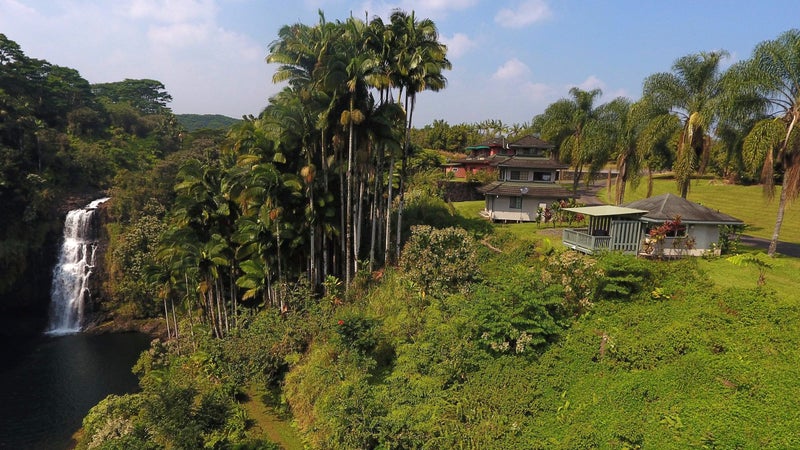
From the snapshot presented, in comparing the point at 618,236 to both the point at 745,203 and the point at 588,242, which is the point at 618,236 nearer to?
the point at 588,242

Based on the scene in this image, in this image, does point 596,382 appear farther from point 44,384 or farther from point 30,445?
point 44,384

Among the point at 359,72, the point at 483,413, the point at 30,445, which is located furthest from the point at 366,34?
the point at 30,445

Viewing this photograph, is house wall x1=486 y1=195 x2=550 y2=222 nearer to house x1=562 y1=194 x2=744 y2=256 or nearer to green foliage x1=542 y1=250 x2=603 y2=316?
house x1=562 y1=194 x2=744 y2=256

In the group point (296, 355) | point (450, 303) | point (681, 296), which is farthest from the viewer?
point (296, 355)

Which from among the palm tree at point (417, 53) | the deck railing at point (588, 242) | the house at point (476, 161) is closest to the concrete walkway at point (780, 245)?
the deck railing at point (588, 242)

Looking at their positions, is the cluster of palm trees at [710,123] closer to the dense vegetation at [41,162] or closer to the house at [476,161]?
the house at [476,161]


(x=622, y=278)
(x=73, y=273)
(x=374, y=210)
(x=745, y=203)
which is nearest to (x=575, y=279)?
(x=622, y=278)

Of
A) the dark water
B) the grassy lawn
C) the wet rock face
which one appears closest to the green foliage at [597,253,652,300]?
the grassy lawn
